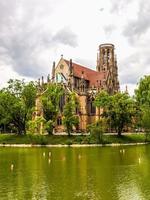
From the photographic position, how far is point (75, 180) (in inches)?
1476

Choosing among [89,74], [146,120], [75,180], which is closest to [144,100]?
[146,120]

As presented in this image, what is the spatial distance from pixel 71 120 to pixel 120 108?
1234 cm

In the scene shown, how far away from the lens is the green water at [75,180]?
3088 cm

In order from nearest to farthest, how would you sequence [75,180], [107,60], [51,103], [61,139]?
[75,180]
[61,139]
[51,103]
[107,60]

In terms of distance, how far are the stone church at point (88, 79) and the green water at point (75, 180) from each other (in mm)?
59812

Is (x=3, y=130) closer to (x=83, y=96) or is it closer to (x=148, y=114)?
(x=83, y=96)

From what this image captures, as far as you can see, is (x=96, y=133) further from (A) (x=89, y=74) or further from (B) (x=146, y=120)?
(A) (x=89, y=74)

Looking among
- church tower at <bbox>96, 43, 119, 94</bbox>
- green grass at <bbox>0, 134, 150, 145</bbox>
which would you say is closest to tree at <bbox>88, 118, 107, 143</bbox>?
green grass at <bbox>0, 134, 150, 145</bbox>

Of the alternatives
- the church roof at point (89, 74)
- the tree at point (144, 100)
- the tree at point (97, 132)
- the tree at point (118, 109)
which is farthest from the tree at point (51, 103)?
the church roof at point (89, 74)

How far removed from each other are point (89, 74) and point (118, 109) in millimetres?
39115

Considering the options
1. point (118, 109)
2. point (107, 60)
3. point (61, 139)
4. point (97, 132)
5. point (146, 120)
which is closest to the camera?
point (97, 132)

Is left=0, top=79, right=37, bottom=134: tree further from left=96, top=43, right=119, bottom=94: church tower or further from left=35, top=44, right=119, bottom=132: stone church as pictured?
left=96, top=43, right=119, bottom=94: church tower

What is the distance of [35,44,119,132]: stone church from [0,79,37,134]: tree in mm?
14121

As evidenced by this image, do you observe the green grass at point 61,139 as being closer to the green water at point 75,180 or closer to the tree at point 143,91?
the tree at point 143,91
